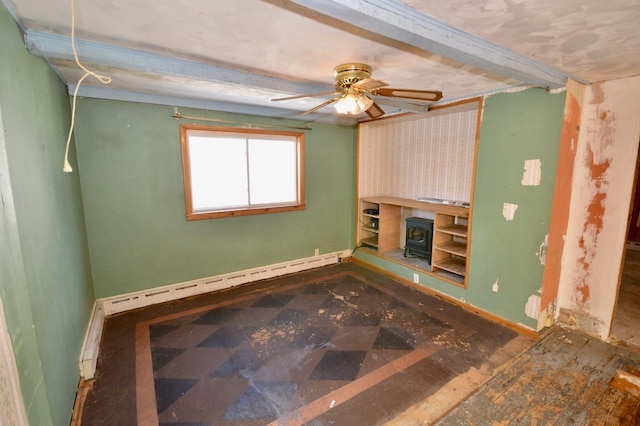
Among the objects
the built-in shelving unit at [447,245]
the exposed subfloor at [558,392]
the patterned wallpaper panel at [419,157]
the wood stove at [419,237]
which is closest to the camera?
the exposed subfloor at [558,392]

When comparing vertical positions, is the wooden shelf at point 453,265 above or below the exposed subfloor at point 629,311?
above

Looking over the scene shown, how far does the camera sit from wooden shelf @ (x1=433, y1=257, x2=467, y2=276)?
346 cm

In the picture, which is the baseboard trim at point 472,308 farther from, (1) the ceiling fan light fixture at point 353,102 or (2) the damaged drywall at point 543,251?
(1) the ceiling fan light fixture at point 353,102

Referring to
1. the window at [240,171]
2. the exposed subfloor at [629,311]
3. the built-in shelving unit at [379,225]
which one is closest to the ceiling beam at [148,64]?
the window at [240,171]

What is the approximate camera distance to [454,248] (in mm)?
3514

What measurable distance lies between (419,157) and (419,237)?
3.97 ft

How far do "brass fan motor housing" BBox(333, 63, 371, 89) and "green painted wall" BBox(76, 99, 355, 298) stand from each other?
1.85 metres

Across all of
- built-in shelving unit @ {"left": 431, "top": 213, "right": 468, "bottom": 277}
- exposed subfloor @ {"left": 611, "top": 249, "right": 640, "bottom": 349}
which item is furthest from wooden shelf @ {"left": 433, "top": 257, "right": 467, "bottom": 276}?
exposed subfloor @ {"left": 611, "top": 249, "right": 640, "bottom": 349}

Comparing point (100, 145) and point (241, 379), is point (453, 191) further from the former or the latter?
point (100, 145)

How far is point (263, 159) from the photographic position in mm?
3865

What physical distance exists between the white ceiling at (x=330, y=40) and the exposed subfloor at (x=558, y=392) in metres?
2.21

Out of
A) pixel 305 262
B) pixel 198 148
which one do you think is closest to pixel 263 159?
pixel 198 148

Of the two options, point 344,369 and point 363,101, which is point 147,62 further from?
point 344,369

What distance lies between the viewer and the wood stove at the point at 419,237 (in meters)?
3.88
